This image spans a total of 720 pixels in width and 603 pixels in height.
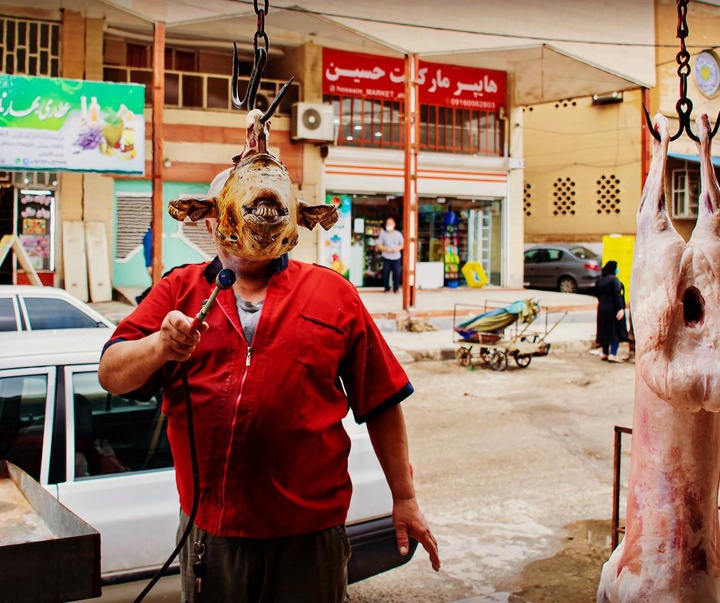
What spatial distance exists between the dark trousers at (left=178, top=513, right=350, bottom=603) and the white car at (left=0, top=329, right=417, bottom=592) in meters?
1.27

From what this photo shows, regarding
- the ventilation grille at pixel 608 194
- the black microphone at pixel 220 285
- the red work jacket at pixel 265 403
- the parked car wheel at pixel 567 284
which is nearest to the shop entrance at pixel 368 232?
the parked car wheel at pixel 567 284

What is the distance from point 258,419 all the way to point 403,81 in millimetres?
20017

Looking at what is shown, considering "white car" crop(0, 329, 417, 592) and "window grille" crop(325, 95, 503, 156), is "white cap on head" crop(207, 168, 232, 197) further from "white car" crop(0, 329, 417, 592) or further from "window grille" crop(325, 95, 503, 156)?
"window grille" crop(325, 95, 503, 156)

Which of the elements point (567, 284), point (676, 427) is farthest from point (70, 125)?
point (567, 284)

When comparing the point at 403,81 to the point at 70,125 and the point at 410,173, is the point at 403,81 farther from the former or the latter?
the point at 70,125

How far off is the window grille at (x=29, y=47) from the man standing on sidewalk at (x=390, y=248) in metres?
8.15

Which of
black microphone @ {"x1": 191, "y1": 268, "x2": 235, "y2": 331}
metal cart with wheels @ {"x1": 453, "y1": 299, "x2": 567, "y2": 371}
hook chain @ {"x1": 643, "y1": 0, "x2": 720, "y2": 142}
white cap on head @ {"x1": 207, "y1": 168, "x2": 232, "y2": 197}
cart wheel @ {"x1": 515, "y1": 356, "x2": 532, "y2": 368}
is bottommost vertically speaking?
cart wheel @ {"x1": 515, "y1": 356, "x2": 532, "y2": 368}

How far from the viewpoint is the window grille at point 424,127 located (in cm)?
2131

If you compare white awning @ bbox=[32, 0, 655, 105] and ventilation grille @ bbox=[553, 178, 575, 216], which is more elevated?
white awning @ bbox=[32, 0, 655, 105]

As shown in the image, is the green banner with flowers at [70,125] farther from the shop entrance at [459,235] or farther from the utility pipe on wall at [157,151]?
the shop entrance at [459,235]

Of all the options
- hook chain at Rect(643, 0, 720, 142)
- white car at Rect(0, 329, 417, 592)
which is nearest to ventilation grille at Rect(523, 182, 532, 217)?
white car at Rect(0, 329, 417, 592)

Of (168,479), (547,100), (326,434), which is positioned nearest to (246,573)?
(326,434)

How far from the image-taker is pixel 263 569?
2.31m

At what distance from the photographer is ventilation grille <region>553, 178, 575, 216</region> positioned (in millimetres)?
26781
